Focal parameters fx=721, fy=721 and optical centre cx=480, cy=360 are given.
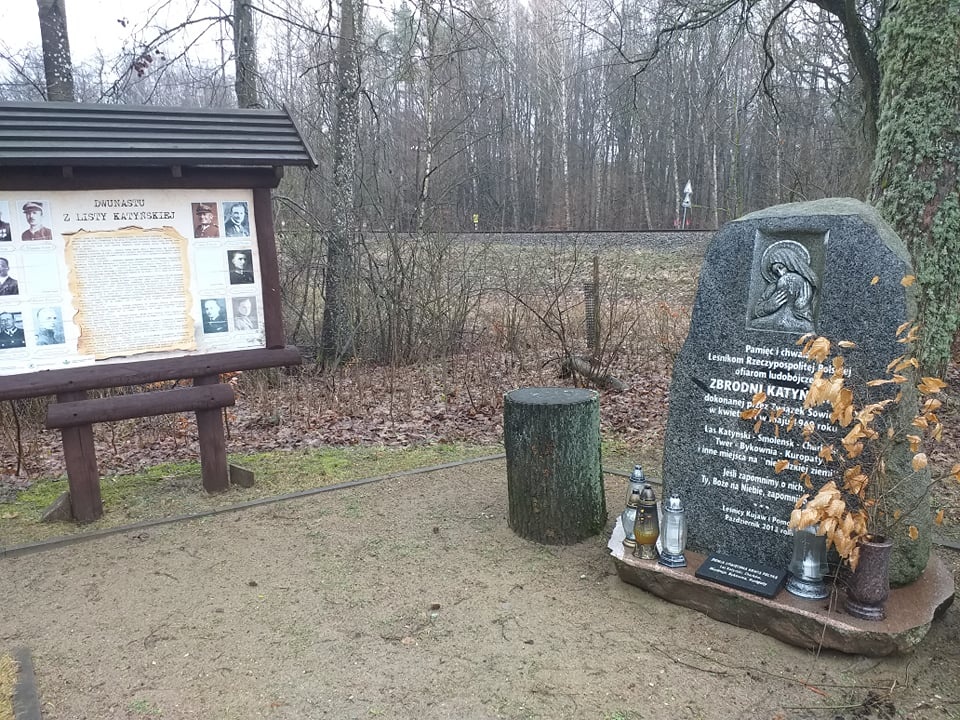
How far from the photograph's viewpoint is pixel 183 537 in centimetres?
455

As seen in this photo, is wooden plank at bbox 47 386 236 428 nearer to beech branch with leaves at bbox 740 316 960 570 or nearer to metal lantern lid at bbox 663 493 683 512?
metal lantern lid at bbox 663 493 683 512

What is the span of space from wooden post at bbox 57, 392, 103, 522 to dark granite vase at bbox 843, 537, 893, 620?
452 cm

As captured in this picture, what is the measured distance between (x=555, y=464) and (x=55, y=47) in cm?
870

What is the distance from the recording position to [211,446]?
5.31 m

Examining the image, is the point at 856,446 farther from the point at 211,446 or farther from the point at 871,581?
the point at 211,446

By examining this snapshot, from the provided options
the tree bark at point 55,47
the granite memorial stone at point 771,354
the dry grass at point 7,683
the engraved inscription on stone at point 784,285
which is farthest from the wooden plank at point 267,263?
the tree bark at point 55,47

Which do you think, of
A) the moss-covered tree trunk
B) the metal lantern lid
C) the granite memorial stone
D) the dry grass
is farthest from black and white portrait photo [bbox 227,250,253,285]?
the moss-covered tree trunk

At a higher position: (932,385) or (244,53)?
(244,53)

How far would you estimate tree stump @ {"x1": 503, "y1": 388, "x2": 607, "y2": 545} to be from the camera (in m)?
4.22

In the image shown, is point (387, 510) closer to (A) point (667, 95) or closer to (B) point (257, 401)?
(B) point (257, 401)

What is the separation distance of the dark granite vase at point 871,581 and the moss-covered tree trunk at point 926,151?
432 centimetres

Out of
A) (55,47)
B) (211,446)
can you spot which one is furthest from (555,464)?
(55,47)

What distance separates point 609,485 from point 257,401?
4837 mm

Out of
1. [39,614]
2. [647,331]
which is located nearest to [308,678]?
[39,614]
